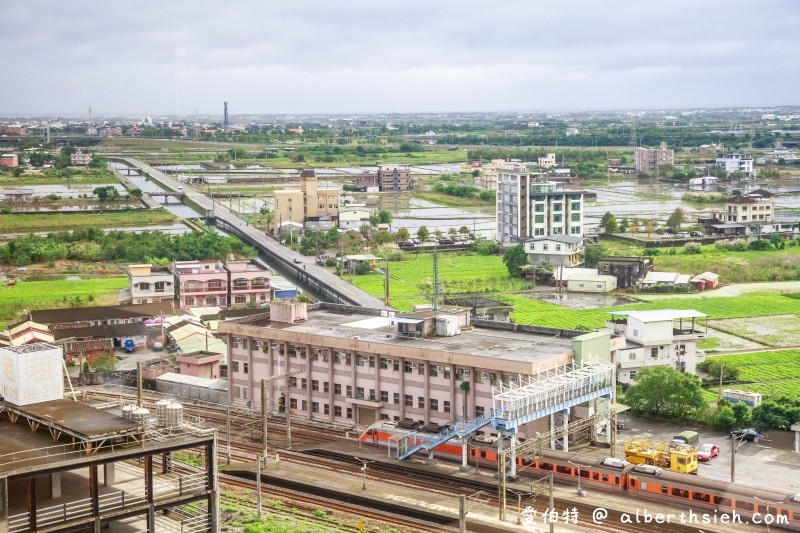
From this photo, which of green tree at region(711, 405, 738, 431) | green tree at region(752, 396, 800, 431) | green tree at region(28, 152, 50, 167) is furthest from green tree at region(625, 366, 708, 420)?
green tree at region(28, 152, 50, 167)

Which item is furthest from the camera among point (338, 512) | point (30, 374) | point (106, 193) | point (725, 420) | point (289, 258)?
point (106, 193)

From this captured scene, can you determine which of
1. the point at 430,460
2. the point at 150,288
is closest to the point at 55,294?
the point at 150,288

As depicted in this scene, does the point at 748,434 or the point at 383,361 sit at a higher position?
the point at 383,361

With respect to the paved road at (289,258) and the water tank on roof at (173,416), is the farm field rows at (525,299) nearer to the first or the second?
the paved road at (289,258)

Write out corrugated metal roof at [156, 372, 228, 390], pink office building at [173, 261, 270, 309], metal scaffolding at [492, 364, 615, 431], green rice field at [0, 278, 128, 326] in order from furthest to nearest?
1. pink office building at [173, 261, 270, 309]
2. green rice field at [0, 278, 128, 326]
3. corrugated metal roof at [156, 372, 228, 390]
4. metal scaffolding at [492, 364, 615, 431]

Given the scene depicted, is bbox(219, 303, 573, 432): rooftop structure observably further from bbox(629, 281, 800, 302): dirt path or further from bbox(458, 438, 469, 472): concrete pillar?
bbox(629, 281, 800, 302): dirt path

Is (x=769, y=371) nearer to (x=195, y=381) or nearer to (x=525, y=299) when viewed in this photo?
(x=525, y=299)

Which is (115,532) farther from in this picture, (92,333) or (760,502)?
(92,333)
